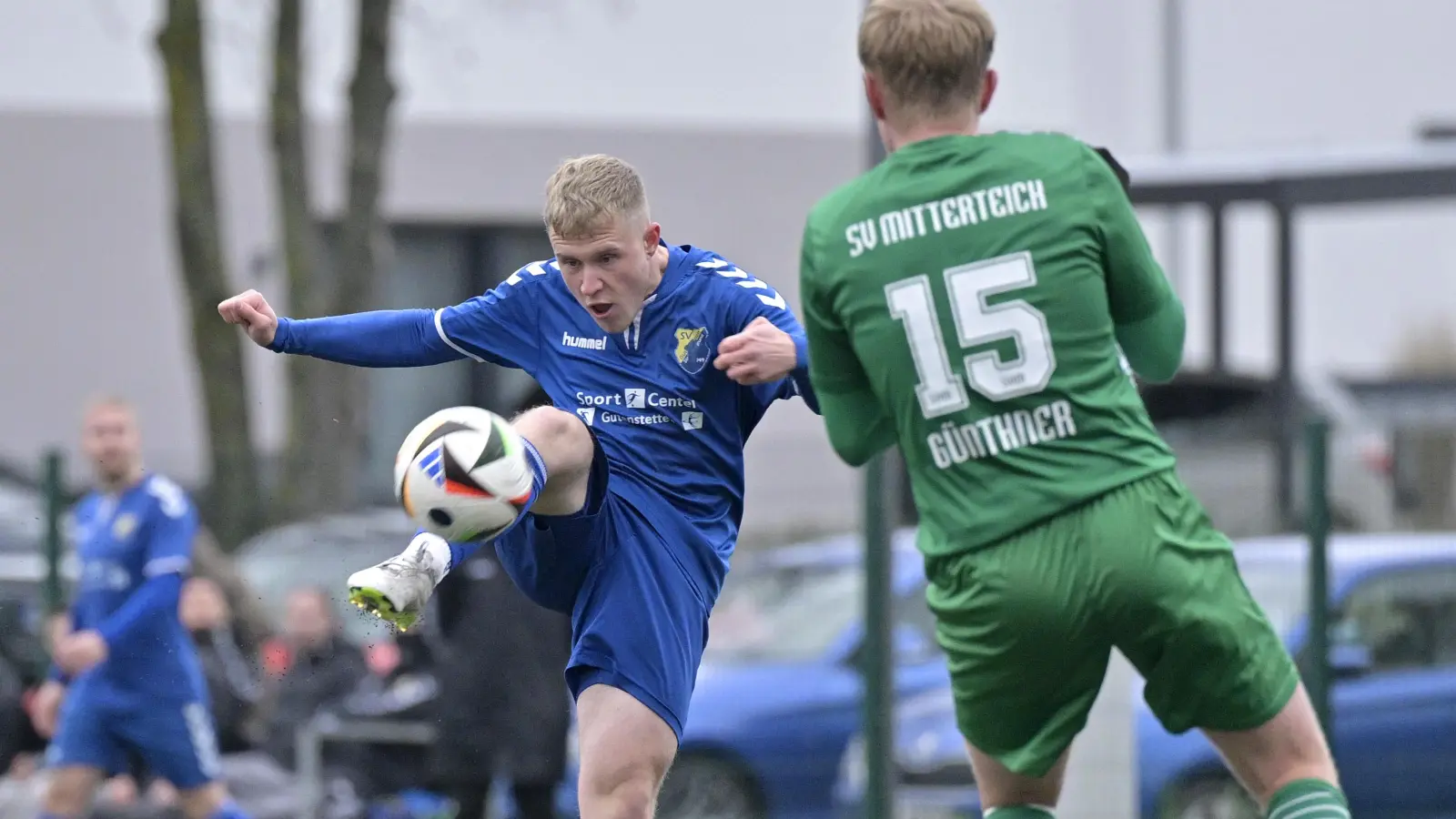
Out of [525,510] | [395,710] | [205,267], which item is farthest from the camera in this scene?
[205,267]

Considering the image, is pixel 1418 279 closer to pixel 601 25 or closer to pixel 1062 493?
pixel 601 25

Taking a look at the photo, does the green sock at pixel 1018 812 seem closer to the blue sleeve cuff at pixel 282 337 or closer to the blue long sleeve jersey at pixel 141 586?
the blue sleeve cuff at pixel 282 337

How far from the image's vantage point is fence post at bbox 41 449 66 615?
10773 mm

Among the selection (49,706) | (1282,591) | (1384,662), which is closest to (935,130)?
(1282,591)

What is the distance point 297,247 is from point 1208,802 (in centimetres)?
953

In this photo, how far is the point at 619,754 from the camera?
5.15 metres

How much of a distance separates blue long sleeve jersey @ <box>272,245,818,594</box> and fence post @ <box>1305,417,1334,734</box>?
4333mm

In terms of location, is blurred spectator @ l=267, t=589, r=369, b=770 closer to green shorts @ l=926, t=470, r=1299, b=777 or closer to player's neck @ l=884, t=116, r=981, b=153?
green shorts @ l=926, t=470, r=1299, b=777

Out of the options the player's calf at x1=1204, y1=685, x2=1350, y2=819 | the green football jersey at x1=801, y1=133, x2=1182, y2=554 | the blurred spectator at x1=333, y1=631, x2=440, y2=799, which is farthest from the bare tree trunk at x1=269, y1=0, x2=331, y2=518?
the player's calf at x1=1204, y1=685, x2=1350, y2=819

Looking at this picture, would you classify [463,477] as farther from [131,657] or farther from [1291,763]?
[131,657]

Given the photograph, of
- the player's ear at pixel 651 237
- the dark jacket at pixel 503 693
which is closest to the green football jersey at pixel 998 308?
the player's ear at pixel 651 237

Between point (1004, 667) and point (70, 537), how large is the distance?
7.69 m

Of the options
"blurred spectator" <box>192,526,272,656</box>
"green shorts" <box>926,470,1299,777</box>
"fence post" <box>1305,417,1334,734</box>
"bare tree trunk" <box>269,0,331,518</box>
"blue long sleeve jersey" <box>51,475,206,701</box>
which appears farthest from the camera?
"bare tree trunk" <box>269,0,331,518</box>

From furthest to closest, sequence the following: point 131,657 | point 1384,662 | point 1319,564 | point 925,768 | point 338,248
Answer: point 338,248, point 925,768, point 131,657, point 1384,662, point 1319,564
